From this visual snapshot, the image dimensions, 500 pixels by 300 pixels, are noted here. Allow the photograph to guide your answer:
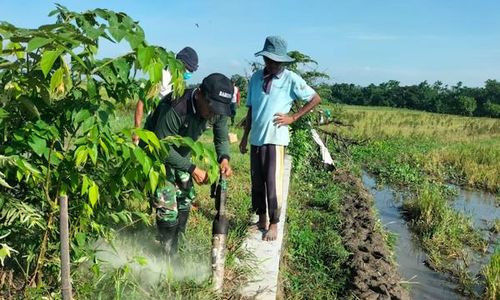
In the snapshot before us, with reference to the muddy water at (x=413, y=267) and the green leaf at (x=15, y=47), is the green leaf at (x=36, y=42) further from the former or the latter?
Result: the muddy water at (x=413, y=267)

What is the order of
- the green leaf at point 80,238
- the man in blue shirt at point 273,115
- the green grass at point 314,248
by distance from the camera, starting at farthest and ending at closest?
the green grass at point 314,248, the man in blue shirt at point 273,115, the green leaf at point 80,238

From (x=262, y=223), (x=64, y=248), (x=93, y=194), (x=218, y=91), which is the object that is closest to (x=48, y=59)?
(x=93, y=194)

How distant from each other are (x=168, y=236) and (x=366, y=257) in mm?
2699

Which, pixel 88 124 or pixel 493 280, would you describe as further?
pixel 493 280

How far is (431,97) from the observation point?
62.8 m

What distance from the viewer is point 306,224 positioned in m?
6.62

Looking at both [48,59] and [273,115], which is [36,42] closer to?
[48,59]

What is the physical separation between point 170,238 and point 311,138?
720 centimetres

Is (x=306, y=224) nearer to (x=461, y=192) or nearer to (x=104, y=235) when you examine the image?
A: (x=104, y=235)

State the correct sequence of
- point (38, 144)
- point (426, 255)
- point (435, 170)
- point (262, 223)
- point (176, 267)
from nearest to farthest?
point (38, 144), point (176, 267), point (262, 223), point (426, 255), point (435, 170)

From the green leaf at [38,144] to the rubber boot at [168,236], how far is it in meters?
1.80

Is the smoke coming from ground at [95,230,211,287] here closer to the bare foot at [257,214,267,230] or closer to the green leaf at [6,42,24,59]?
the bare foot at [257,214,267,230]

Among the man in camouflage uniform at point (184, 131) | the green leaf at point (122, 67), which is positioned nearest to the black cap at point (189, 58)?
the man in camouflage uniform at point (184, 131)

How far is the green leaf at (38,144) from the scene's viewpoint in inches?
75.2
